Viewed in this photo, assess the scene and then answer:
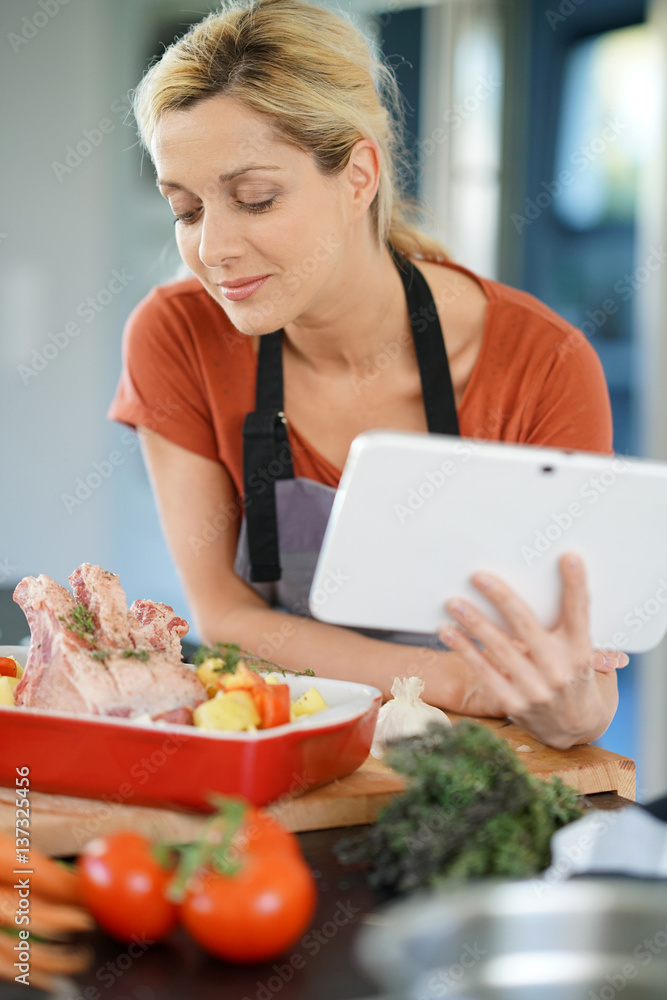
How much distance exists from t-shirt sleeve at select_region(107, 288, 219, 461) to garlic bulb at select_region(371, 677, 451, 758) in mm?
785

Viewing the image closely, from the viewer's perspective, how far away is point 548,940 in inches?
26.8

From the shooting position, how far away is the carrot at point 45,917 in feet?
2.64

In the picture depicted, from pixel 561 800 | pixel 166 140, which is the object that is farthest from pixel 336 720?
pixel 166 140

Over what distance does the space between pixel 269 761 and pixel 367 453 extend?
1.08ft

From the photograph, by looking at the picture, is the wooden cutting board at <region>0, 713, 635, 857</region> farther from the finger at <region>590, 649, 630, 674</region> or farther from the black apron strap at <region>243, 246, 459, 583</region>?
the black apron strap at <region>243, 246, 459, 583</region>

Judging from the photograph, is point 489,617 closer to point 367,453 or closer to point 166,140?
point 367,453

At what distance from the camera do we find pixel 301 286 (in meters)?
1.63

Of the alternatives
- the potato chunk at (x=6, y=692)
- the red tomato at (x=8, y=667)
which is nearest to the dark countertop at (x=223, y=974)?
the potato chunk at (x=6, y=692)

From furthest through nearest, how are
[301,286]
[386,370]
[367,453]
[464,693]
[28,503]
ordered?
[28,503]
[386,370]
[301,286]
[464,693]
[367,453]

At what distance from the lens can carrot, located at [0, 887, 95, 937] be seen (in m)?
0.81

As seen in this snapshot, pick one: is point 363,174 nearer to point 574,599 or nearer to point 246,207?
point 246,207

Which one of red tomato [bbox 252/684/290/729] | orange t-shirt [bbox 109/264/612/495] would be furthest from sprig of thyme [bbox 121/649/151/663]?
orange t-shirt [bbox 109/264/612/495]

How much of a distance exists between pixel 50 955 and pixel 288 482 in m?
1.17

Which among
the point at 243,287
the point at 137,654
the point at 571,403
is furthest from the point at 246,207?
the point at 137,654
